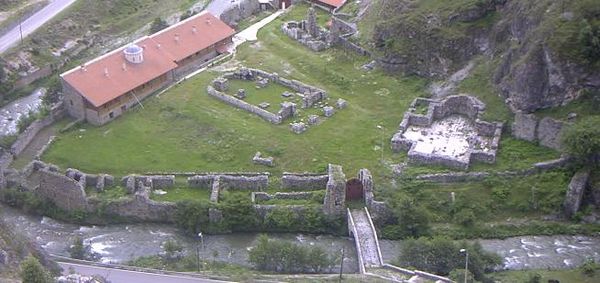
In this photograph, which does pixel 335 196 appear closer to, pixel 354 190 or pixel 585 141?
pixel 354 190

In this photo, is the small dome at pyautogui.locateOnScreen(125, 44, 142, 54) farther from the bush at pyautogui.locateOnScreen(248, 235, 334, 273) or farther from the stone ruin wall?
the bush at pyautogui.locateOnScreen(248, 235, 334, 273)

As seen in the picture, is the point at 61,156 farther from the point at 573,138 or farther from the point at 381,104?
the point at 573,138

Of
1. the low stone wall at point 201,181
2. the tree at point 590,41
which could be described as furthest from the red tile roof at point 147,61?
the tree at point 590,41

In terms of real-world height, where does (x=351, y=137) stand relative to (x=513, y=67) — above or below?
below

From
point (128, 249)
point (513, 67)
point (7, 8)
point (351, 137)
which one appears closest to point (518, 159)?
point (513, 67)

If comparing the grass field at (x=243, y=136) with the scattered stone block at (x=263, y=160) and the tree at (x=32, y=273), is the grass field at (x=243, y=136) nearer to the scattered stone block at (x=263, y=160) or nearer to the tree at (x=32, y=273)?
the scattered stone block at (x=263, y=160)

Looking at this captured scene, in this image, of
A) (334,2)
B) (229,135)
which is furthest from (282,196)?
(334,2)
